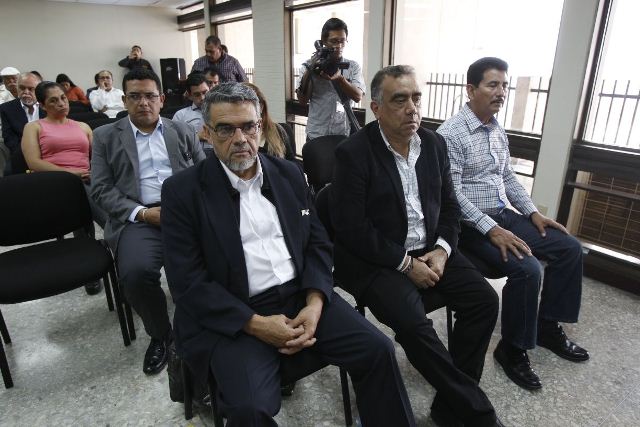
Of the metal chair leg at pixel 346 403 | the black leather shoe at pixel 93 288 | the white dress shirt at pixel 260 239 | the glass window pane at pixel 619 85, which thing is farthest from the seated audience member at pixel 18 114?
the glass window pane at pixel 619 85

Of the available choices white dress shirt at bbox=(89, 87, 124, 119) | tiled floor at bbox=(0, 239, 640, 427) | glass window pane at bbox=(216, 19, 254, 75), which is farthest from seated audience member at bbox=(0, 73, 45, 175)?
glass window pane at bbox=(216, 19, 254, 75)

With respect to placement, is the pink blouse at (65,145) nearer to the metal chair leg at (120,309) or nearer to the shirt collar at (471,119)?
the metal chair leg at (120,309)

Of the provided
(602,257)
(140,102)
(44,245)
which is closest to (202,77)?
(140,102)

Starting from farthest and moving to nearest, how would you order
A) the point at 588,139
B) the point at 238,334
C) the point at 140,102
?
the point at 588,139
the point at 140,102
the point at 238,334

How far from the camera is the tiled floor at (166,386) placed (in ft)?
5.50

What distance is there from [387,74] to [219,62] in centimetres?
344

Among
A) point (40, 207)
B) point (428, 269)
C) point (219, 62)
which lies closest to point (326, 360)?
point (428, 269)

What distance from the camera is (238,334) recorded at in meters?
1.31

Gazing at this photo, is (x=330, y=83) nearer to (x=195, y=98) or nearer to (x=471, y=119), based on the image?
(x=195, y=98)

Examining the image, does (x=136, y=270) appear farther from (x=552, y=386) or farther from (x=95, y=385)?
(x=552, y=386)

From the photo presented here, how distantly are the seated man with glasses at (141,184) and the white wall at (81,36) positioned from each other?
868 centimetres

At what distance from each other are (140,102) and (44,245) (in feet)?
2.96

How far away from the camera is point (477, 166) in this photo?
2.11 m

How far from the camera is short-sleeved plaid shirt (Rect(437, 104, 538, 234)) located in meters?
2.07
